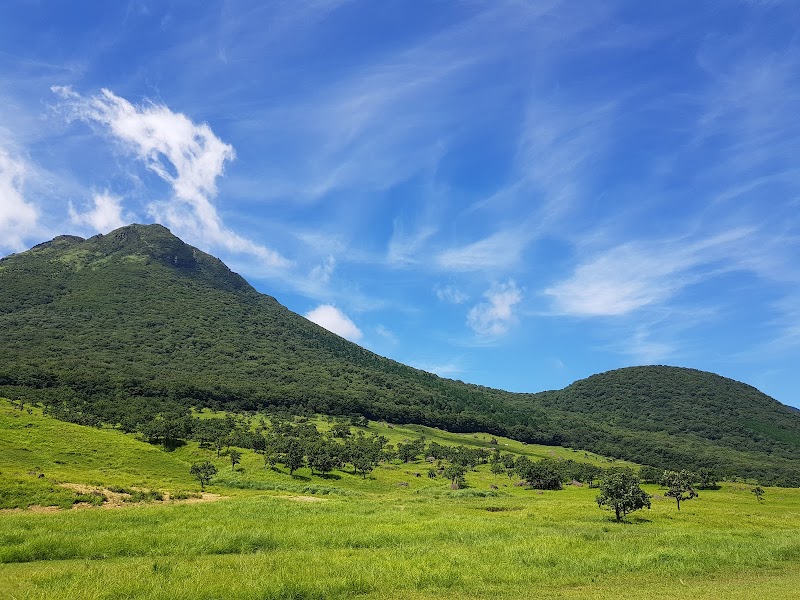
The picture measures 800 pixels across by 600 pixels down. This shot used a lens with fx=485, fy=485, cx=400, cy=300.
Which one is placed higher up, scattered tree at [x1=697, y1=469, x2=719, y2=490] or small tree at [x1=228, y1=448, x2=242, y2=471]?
scattered tree at [x1=697, y1=469, x2=719, y2=490]

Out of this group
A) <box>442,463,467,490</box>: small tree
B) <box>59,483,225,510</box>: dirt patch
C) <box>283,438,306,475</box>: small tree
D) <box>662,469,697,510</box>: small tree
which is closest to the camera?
<box>59,483,225,510</box>: dirt patch

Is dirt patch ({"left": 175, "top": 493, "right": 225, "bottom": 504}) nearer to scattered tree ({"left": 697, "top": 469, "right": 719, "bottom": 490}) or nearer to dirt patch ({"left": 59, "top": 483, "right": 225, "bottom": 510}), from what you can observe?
dirt patch ({"left": 59, "top": 483, "right": 225, "bottom": 510})

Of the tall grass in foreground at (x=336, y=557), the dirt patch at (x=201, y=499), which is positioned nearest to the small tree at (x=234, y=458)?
the dirt patch at (x=201, y=499)

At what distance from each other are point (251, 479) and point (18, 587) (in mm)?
66293

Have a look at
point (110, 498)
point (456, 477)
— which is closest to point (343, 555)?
point (110, 498)

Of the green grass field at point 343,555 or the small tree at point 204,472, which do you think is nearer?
the green grass field at point 343,555

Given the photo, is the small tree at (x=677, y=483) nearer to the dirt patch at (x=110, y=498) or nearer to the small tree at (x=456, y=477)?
the small tree at (x=456, y=477)

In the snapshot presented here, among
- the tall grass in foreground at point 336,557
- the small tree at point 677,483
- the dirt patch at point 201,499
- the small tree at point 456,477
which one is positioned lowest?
the dirt patch at point 201,499

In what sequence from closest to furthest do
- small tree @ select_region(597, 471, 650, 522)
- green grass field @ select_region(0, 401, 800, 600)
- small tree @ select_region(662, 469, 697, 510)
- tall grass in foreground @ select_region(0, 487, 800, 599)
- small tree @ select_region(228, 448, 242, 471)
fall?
tall grass in foreground @ select_region(0, 487, 800, 599), green grass field @ select_region(0, 401, 800, 600), small tree @ select_region(597, 471, 650, 522), small tree @ select_region(662, 469, 697, 510), small tree @ select_region(228, 448, 242, 471)

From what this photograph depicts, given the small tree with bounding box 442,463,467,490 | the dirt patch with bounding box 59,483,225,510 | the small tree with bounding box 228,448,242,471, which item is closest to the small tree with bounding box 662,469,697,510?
the small tree with bounding box 442,463,467,490

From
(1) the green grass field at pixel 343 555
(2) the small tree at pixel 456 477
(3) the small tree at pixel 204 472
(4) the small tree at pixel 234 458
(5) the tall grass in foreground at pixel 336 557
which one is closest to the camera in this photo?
(5) the tall grass in foreground at pixel 336 557

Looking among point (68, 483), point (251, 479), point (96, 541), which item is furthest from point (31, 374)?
point (96, 541)

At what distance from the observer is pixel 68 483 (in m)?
51.4

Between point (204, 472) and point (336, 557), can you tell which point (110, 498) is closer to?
point (204, 472)
